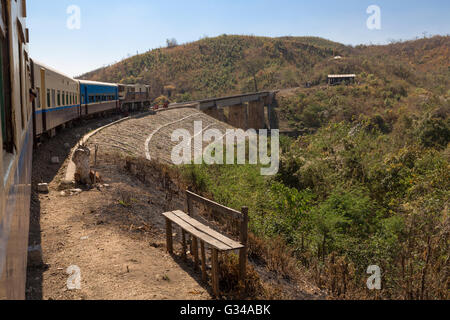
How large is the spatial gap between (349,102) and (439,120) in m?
32.3

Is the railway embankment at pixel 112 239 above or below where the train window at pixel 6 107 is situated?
below

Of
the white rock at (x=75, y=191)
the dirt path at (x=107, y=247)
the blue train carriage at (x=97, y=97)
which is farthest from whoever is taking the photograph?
the blue train carriage at (x=97, y=97)

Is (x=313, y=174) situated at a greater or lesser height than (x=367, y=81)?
lesser

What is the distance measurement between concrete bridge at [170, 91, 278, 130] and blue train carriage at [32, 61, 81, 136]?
22.4 metres

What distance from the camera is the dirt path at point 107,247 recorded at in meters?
5.13

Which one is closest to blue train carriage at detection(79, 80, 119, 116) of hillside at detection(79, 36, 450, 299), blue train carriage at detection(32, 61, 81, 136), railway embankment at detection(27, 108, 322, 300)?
blue train carriage at detection(32, 61, 81, 136)

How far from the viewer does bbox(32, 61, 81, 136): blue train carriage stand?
1209 centimetres

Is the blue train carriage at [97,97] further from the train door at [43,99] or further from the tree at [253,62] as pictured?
the tree at [253,62]

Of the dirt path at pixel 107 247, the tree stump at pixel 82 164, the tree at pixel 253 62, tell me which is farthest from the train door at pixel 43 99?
the tree at pixel 253 62

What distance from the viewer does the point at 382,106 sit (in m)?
53.8

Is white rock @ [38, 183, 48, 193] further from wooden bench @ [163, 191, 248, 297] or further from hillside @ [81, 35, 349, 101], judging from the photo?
hillside @ [81, 35, 349, 101]
